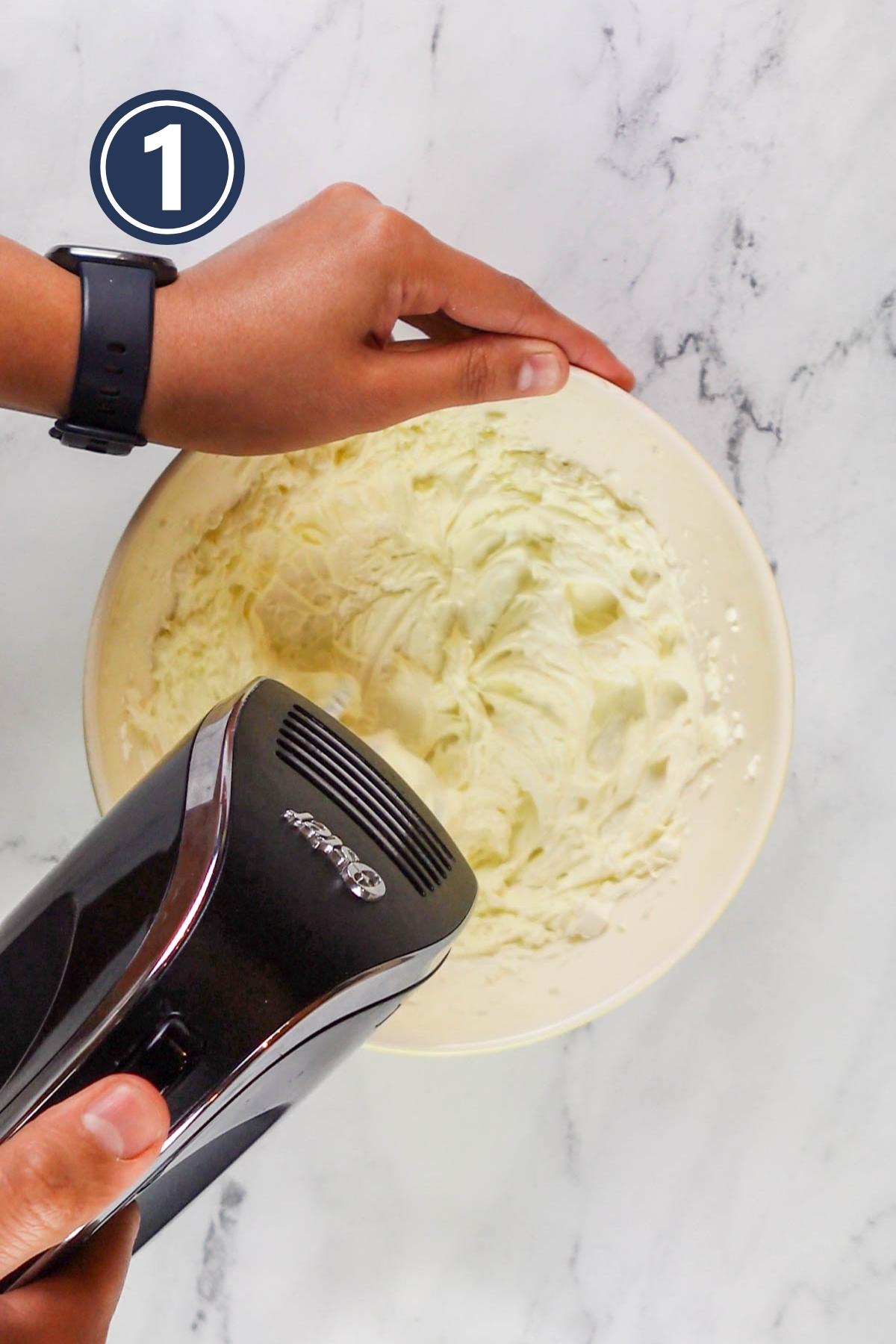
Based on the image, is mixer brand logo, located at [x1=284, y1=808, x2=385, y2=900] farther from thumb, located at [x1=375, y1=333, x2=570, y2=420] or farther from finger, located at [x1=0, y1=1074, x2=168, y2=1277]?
thumb, located at [x1=375, y1=333, x2=570, y2=420]

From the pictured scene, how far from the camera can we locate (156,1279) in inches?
41.5

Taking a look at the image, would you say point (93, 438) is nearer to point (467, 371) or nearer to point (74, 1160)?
point (467, 371)

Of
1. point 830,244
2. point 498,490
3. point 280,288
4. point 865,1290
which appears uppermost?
point 830,244

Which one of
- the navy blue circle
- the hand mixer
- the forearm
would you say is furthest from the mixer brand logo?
the navy blue circle

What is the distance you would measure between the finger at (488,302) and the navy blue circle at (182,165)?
28 cm

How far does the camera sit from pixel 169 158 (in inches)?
39.8

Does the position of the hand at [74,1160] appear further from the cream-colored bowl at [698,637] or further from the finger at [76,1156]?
the cream-colored bowl at [698,637]

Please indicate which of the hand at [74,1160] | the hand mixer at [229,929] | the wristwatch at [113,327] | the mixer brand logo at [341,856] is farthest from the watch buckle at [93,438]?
the hand at [74,1160]

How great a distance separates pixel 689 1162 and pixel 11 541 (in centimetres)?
85

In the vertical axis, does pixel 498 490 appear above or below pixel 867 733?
above

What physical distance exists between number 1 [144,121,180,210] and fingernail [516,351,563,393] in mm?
389

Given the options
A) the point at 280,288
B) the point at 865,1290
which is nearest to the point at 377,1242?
the point at 865,1290

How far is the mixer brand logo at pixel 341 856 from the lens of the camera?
661 mm

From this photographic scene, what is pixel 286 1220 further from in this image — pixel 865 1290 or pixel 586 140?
pixel 586 140
